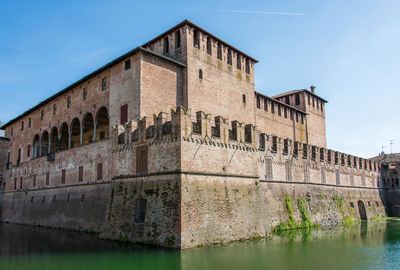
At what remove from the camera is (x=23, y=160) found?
41344mm

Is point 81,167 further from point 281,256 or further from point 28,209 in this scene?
point 281,256

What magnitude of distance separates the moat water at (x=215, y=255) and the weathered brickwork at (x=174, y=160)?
55.8 inches

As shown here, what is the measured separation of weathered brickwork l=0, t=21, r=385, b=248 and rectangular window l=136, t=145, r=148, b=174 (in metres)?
0.06

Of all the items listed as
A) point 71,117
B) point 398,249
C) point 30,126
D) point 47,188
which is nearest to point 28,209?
point 47,188

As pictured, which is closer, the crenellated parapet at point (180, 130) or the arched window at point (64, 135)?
Result: the crenellated parapet at point (180, 130)

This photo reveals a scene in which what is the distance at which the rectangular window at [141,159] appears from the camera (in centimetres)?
2119

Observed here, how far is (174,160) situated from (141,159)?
9.40 feet

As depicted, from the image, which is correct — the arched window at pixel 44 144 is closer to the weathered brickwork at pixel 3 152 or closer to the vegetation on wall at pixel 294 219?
the weathered brickwork at pixel 3 152

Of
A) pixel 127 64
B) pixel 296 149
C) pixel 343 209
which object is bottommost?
pixel 343 209

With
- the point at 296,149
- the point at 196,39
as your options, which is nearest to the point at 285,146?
the point at 296,149

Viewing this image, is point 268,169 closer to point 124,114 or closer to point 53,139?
point 124,114

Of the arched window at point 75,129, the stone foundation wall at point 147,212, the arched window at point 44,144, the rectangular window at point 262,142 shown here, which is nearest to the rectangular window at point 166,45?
the arched window at point 75,129

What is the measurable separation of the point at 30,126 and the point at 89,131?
29.0 feet

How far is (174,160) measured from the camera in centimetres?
1948
